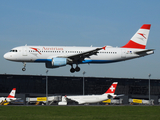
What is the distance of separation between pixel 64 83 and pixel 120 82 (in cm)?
2201

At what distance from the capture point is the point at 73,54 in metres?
56.5

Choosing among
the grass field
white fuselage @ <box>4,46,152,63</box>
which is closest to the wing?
white fuselage @ <box>4,46,152,63</box>

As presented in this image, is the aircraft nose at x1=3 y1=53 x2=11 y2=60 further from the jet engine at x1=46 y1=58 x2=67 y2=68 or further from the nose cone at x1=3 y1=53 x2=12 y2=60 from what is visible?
the jet engine at x1=46 y1=58 x2=67 y2=68

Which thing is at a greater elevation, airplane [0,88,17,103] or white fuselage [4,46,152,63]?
white fuselage [4,46,152,63]

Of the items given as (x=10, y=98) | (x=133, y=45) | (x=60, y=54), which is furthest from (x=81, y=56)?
(x=10, y=98)

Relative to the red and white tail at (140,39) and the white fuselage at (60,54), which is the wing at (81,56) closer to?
the white fuselage at (60,54)

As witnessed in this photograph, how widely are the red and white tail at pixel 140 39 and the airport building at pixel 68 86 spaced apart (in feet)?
158

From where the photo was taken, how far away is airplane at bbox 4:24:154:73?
5406 cm

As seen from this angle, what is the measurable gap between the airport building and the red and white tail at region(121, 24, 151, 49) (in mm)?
48087

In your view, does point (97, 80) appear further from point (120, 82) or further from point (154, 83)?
point (154, 83)

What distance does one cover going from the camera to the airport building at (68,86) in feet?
370

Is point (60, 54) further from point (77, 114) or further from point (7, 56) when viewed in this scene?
point (77, 114)

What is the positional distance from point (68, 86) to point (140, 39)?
54.9m

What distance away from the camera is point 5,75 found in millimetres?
114312
